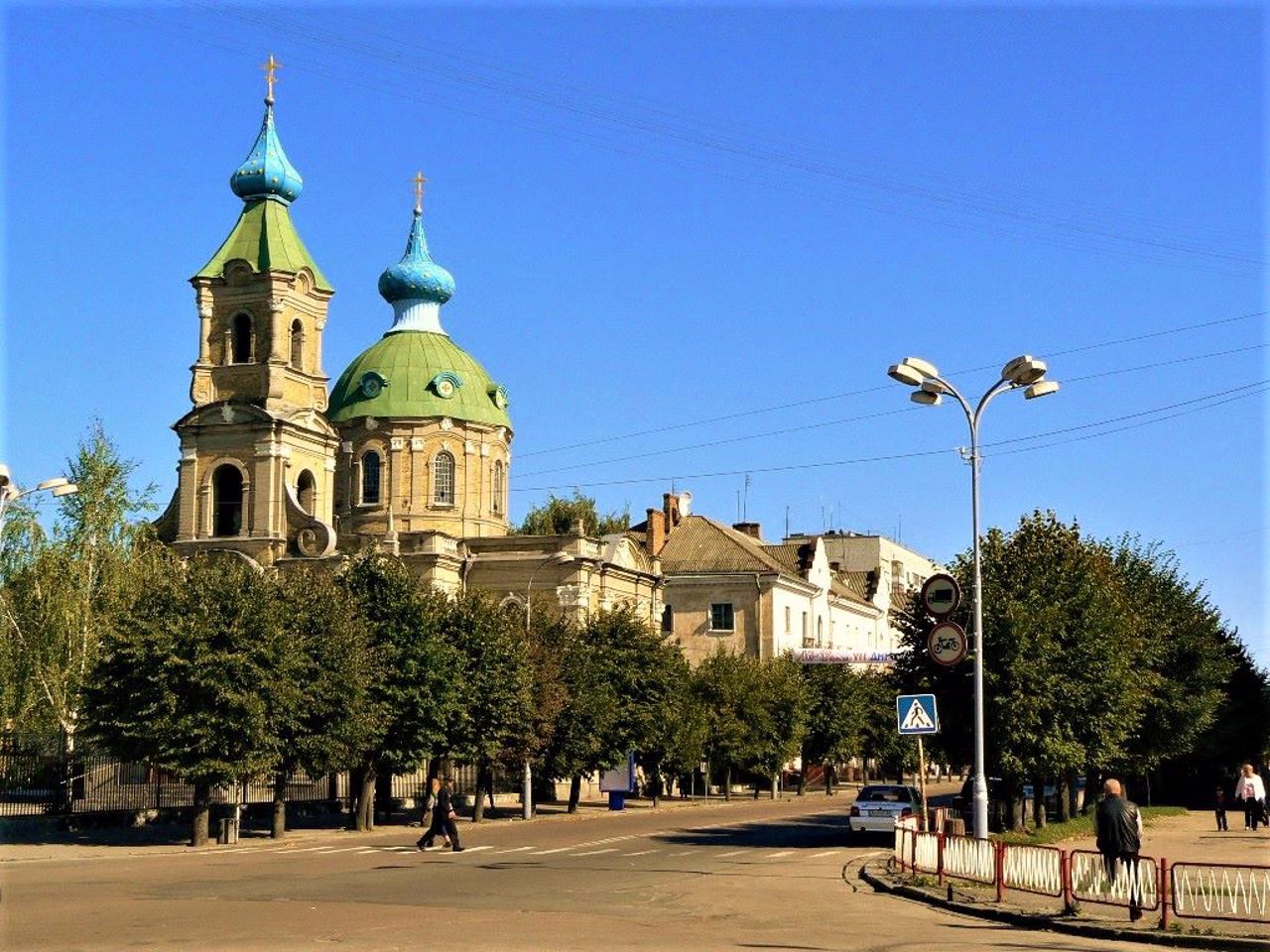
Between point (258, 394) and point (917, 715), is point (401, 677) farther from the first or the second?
point (258, 394)

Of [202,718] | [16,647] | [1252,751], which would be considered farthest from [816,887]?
[1252,751]

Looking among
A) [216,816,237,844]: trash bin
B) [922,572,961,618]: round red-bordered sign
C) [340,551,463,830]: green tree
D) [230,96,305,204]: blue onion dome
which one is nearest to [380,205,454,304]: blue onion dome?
[230,96,305,204]: blue onion dome

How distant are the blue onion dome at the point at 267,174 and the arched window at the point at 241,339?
5.78 metres

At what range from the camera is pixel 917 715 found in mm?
26844

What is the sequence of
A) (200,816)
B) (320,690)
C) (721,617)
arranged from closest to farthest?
(200,816)
(320,690)
(721,617)

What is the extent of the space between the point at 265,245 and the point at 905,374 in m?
46.2

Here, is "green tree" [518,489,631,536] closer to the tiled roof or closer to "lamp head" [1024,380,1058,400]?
the tiled roof

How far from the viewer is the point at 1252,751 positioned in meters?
59.8

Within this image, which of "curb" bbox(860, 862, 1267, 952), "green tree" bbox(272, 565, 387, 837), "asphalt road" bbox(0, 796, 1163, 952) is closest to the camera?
"asphalt road" bbox(0, 796, 1163, 952)

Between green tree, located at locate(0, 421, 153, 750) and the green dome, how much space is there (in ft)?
75.3

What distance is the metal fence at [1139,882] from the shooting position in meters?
19.4

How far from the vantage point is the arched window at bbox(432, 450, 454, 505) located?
7850 cm

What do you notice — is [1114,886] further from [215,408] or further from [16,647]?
[215,408]

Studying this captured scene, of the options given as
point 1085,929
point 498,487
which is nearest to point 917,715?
point 1085,929
